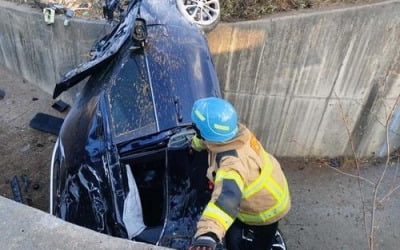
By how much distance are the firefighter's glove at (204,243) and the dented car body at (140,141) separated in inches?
12.0

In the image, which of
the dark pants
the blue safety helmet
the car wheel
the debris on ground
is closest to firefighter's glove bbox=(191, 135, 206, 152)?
the blue safety helmet

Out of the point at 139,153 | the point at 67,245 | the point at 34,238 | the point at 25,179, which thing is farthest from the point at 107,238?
the point at 25,179

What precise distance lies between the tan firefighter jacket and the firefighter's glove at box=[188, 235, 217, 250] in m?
0.05

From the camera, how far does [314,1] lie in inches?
215

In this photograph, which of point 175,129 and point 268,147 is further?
point 268,147

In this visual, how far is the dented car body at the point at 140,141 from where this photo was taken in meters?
2.67

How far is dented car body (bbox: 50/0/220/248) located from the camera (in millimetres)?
2672

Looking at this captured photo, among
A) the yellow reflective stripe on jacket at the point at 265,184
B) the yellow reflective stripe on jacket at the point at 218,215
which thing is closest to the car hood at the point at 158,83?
the yellow reflective stripe on jacket at the point at 265,184

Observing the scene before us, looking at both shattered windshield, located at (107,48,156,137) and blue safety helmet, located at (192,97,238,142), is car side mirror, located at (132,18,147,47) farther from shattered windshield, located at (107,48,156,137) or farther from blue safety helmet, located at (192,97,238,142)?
blue safety helmet, located at (192,97,238,142)

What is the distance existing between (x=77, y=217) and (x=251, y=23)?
10.6 feet

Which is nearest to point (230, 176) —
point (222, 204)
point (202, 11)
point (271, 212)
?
point (222, 204)

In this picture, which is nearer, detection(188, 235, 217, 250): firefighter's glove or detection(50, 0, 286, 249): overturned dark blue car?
detection(188, 235, 217, 250): firefighter's glove

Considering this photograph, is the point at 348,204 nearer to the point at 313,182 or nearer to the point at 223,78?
the point at 313,182

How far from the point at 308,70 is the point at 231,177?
11.1 feet
